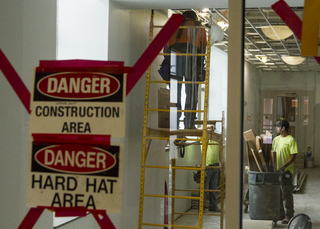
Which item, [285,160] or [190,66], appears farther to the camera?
[190,66]

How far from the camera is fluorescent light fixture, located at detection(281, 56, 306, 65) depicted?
5.79 ft

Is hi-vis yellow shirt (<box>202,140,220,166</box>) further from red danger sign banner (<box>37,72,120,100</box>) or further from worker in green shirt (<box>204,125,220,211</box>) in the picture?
red danger sign banner (<box>37,72,120,100</box>)

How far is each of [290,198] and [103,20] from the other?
4.65 ft

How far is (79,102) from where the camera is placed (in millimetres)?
1383

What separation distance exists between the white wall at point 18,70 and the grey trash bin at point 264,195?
108 centimetres

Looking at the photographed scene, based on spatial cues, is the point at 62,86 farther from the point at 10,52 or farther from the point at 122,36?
the point at 122,36

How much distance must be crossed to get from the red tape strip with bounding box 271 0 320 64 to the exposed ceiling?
0.12ft

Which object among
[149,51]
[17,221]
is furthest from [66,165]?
[149,51]

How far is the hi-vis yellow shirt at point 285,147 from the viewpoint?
190cm

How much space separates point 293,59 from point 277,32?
166mm

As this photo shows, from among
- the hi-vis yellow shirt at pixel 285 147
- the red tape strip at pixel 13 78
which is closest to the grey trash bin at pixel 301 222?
the hi-vis yellow shirt at pixel 285 147

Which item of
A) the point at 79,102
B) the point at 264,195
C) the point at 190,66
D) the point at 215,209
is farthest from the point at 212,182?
the point at 79,102

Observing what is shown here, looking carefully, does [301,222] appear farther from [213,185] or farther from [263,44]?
[263,44]

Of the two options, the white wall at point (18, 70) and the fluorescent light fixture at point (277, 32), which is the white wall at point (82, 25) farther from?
the fluorescent light fixture at point (277, 32)
